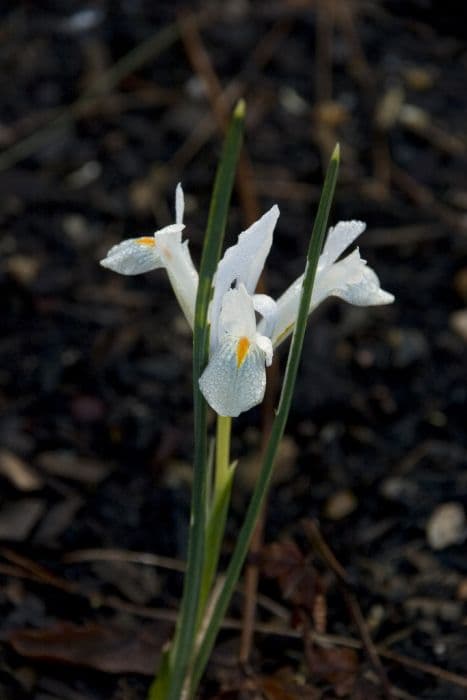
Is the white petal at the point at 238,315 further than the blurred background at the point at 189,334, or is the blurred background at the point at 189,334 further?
the blurred background at the point at 189,334

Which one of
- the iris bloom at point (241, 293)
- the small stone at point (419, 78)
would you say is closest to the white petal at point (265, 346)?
the iris bloom at point (241, 293)

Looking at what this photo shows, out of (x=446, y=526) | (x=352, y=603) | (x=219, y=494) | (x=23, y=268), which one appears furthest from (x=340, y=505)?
(x=23, y=268)

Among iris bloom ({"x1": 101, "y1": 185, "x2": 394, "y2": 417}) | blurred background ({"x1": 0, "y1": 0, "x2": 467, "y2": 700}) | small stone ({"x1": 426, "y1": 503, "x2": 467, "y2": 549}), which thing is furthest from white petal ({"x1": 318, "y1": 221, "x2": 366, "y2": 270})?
small stone ({"x1": 426, "y1": 503, "x2": 467, "y2": 549})

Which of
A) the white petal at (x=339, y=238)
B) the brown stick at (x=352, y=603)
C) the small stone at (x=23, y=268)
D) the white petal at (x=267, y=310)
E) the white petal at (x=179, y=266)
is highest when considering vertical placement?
the small stone at (x=23, y=268)

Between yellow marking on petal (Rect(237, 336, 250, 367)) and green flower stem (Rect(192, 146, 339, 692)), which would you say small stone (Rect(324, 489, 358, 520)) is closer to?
green flower stem (Rect(192, 146, 339, 692))

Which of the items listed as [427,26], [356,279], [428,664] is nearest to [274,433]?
[356,279]

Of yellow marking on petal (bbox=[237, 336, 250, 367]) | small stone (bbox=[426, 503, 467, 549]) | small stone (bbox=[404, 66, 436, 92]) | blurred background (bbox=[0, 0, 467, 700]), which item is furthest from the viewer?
small stone (bbox=[404, 66, 436, 92])

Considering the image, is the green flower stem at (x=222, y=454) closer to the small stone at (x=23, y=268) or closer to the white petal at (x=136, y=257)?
the white petal at (x=136, y=257)

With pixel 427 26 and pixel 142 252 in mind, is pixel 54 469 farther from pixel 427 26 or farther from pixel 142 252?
pixel 427 26
